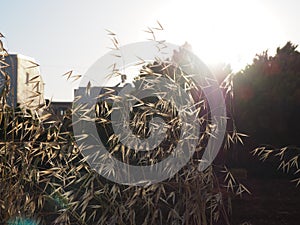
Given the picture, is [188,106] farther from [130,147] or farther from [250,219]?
[250,219]

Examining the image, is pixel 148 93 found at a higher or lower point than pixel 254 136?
higher

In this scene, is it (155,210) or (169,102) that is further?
(169,102)

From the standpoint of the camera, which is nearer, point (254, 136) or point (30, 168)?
point (30, 168)

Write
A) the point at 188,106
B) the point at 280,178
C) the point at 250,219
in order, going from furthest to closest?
the point at 280,178
the point at 250,219
the point at 188,106

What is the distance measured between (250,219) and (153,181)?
8.41 feet

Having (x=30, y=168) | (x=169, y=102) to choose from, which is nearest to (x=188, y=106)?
(x=169, y=102)

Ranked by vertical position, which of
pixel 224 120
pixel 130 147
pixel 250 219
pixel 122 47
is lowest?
pixel 250 219

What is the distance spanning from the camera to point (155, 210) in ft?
6.36

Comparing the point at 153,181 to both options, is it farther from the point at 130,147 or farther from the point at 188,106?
the point at 188,106

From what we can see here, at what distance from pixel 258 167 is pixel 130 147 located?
630 cm

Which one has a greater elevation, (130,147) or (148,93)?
(148,93)

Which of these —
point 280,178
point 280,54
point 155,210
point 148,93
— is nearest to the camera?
point 155,210

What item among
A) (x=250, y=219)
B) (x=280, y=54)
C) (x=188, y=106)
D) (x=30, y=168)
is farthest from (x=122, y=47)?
(x=280, y=54)

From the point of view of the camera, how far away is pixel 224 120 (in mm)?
2117
